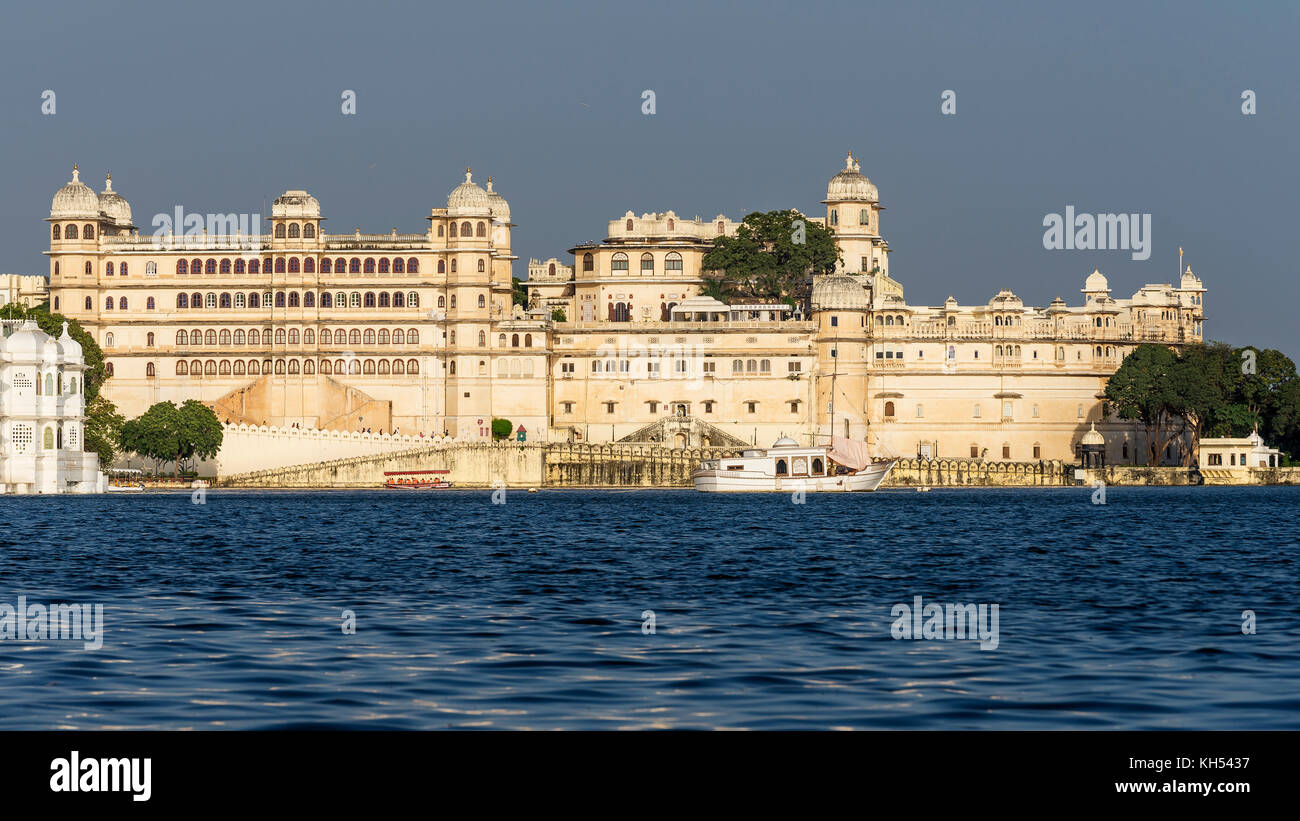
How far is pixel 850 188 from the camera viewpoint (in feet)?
483

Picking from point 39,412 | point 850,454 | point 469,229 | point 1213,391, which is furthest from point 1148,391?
point 39,412

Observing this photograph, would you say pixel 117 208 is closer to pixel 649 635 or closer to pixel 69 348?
pixel 69 348

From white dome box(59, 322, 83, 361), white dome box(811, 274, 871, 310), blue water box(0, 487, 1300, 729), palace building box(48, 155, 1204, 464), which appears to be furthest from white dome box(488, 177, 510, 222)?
blue water box(0, 487, 1300, 729)

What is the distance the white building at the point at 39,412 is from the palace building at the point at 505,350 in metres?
31.2

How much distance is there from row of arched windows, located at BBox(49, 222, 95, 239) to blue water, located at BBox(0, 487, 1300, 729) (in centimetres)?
6665

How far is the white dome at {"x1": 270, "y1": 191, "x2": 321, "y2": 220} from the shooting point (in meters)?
133

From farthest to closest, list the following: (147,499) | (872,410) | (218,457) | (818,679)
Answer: (872,410) → (218,457) → (147,499) → (818,679)

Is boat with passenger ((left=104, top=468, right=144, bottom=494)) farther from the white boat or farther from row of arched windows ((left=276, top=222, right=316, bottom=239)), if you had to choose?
the white boat

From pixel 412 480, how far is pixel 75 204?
3221 cm

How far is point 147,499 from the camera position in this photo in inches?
4040

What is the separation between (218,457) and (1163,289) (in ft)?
244

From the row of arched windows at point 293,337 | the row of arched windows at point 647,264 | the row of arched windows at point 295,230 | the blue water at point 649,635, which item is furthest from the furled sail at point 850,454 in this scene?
the blue water at point 649,635
